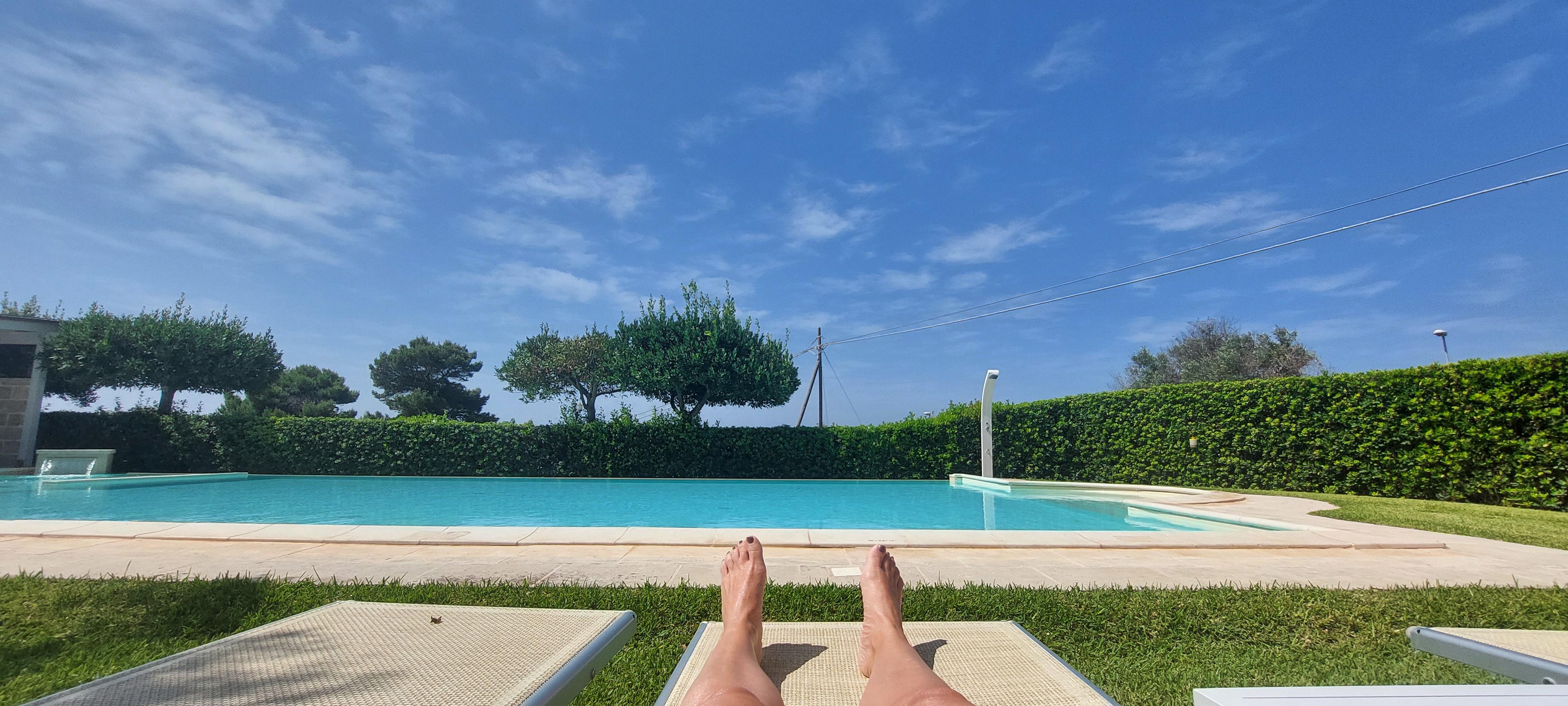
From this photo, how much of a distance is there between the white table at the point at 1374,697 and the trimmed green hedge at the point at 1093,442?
10.9 meters

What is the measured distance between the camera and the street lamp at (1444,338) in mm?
27047

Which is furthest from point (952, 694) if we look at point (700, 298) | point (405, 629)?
point (700, 298)

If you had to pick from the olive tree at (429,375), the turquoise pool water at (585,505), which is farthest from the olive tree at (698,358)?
the olive tree at (429,375)

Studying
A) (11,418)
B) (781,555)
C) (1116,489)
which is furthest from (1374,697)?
(11,418)

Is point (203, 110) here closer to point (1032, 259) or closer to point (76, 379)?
point (76, 379)

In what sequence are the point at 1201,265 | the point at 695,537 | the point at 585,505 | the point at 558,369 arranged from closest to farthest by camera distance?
the point at 695,537
the point at 585,505
the point at 1201,265
the point at 558,369

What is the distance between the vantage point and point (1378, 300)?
2297 centimetres

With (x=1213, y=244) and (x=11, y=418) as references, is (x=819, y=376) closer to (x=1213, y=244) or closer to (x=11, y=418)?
(x=1213, y=244)

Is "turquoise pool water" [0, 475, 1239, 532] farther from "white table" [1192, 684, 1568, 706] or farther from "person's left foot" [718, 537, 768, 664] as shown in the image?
"white table" [1192, 684, 1568, 706]

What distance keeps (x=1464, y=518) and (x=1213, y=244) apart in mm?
12765

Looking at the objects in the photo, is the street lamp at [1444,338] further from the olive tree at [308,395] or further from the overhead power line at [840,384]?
the olive tree at [308,395]

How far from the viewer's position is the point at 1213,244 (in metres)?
17.7

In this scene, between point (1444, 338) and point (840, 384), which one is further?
point (840, 384)

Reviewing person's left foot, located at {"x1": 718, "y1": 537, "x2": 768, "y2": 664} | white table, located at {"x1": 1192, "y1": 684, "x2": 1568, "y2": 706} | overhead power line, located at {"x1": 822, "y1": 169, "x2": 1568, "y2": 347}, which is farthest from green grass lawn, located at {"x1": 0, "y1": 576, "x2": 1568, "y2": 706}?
overhead power line, located at {"x1": 822, "y1": 169, "x2": 1568, "y2": 347}
